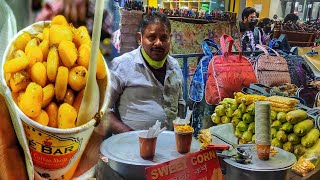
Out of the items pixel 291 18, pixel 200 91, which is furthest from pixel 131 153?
pixel 291 18

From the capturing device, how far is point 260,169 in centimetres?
113

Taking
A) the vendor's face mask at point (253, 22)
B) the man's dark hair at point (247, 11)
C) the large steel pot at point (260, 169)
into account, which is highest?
the man's dark hair at point (247, 11)

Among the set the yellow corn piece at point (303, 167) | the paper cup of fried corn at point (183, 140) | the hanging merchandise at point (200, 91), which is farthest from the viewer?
the hanging merchandise at point (200, 91)

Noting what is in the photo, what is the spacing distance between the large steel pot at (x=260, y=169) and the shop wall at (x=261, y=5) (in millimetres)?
1414

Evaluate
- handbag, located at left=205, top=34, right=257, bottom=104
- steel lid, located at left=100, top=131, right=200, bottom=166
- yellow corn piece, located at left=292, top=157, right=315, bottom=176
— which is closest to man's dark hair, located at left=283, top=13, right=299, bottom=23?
handbag, located at left=205, top=34, right=257, bottom=104

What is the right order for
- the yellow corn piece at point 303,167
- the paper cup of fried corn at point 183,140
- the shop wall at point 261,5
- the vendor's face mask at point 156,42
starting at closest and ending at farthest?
the paper cup of fried corn at point 183,140
the vendor's face mask at point 156,42
the yellow corn piece at point 303,167
the shop wall at point 261,5

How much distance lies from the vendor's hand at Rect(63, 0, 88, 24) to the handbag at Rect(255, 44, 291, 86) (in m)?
2.00

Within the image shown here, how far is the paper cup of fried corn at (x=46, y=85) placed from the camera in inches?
21.2

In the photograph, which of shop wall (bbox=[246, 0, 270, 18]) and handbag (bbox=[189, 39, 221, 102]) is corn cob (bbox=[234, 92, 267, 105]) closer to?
handbag (bbox=[189, 39, 221, 102])

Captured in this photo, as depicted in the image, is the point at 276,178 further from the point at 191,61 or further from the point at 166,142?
the point at 191,61

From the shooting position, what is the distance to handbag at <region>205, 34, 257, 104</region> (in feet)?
6.51

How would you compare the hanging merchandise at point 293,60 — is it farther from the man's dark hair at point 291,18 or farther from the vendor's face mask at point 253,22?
the vendor's face mask at point 253,22

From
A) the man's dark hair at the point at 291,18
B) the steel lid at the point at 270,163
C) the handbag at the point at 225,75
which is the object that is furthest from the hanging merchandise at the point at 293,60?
the steel lid at the point at 270,163

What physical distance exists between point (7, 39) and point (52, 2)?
0.09 metres
